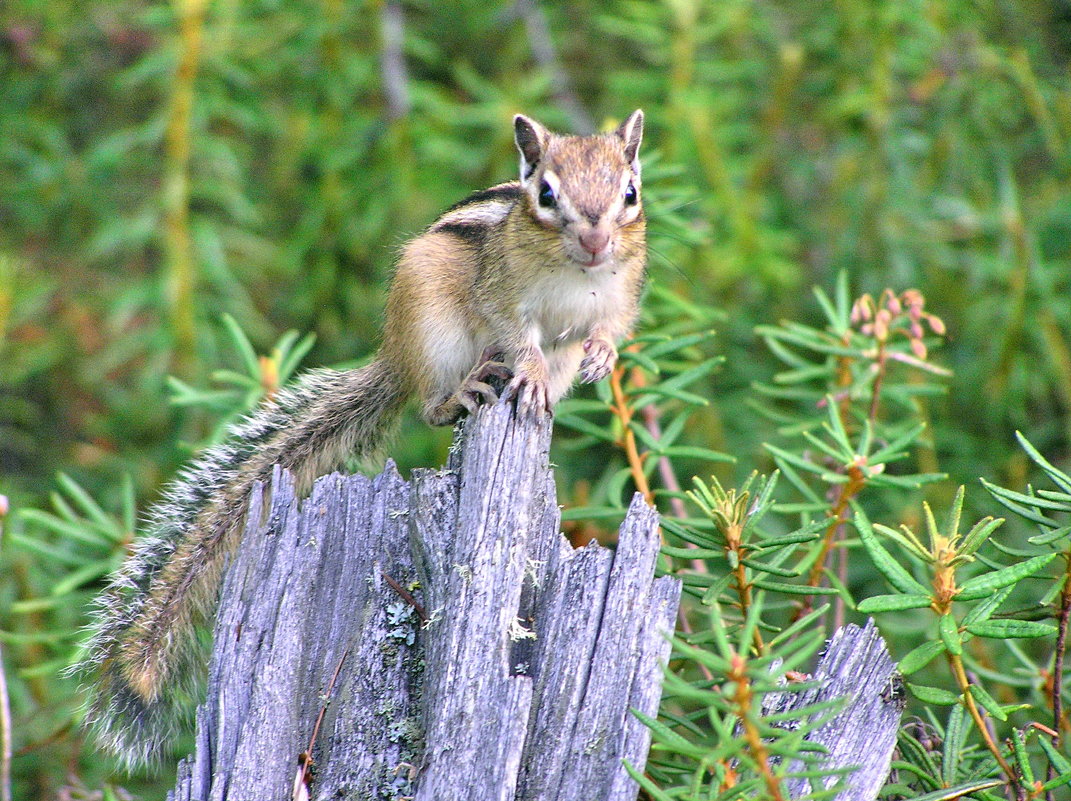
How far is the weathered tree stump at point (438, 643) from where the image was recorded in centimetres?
150

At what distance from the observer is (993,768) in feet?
5.29

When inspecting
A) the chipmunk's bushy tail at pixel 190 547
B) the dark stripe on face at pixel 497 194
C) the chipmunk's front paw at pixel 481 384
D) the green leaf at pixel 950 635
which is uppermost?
the dark stripe on face at pixel 497 194

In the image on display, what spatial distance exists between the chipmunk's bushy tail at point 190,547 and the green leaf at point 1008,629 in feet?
4.67

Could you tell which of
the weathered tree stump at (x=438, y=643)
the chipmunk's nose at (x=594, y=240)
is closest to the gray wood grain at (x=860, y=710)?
the weathered tree stump at (x=438, y=643)

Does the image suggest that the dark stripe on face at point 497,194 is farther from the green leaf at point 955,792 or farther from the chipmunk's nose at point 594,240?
the green leaf at point 955,792

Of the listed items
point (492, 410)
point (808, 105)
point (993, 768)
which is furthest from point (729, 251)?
point (993, 768)

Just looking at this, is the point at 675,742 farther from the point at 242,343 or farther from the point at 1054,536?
the point at 242,343

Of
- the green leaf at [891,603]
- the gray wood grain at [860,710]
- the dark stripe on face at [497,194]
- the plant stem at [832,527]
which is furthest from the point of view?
the dark stripe on face at [497,194]

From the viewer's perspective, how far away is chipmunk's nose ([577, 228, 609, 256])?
2135 millimetres

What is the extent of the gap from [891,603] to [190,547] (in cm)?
140

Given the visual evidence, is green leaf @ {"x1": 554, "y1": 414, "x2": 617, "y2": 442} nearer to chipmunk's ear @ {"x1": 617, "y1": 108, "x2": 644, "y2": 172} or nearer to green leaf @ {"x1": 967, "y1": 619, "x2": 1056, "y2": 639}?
chipmunk's ear @ {"x1": 617, "y1": 108, "x2": 644, "y2": 172}

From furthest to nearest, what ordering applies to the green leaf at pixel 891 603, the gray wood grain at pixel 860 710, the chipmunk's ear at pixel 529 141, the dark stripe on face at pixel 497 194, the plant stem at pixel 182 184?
the plant stem at pixel 182 184 → the dark stripe on face at pixel 497 194 → the chipmunk's ear at pixel 529 141 → the gray wood grain at pixel 860 710 → the green leaf at pixel 891 603

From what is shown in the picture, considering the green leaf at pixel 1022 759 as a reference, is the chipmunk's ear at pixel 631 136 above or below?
above

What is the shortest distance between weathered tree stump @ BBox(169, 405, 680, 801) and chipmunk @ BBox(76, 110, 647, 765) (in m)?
0.30
